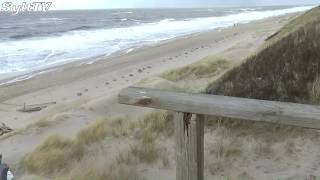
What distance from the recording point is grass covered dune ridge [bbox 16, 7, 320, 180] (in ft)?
18.6

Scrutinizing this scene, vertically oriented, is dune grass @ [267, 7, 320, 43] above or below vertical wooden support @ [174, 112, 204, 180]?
below

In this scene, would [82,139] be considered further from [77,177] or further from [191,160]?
[191,160]

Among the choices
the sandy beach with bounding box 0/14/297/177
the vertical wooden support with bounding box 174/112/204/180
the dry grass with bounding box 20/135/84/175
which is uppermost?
the vertical wooden support with bounding box 174/112/204/180

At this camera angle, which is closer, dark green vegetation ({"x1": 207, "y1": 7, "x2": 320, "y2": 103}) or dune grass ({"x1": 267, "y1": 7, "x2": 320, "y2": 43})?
dark green vegetation ({"x1": 207, "y1": 7, "x2": 320, "y2": 103})

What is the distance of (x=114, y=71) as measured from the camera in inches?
813

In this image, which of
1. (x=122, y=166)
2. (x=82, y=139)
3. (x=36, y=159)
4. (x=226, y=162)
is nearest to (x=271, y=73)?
(x=226, y=162)

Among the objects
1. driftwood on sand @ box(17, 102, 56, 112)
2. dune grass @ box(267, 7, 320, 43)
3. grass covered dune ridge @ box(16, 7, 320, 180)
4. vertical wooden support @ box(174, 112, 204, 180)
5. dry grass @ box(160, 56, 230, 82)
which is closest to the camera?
vertical wooden support @ box(174, 112, 204, 180)

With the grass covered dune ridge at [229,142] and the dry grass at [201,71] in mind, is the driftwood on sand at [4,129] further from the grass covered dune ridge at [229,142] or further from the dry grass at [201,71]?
the dry grass at [201,71]

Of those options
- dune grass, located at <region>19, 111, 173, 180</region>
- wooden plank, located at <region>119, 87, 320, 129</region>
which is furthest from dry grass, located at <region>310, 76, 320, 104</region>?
wooden plank, located at <region>119, 87, 320, 129</region>

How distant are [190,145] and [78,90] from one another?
1404cm

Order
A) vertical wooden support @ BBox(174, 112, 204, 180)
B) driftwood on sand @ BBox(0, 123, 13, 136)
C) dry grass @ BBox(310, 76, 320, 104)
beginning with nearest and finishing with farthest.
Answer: vertical wooden support @ BBox(174, 112, 204, 180) → dry grass @ BBox(310, 76, 320, 104) → driftwood on sand @ BBox(0, 123, 13, 136)

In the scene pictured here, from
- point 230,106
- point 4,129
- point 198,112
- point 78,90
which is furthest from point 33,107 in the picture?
point 230,106

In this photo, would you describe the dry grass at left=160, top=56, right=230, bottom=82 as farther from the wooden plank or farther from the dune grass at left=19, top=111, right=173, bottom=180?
the wooden plank

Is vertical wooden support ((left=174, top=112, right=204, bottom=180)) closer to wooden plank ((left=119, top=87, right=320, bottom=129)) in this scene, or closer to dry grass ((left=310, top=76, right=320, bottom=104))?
wooden plank ((left=119, top=87, right=320, bottom=129))
